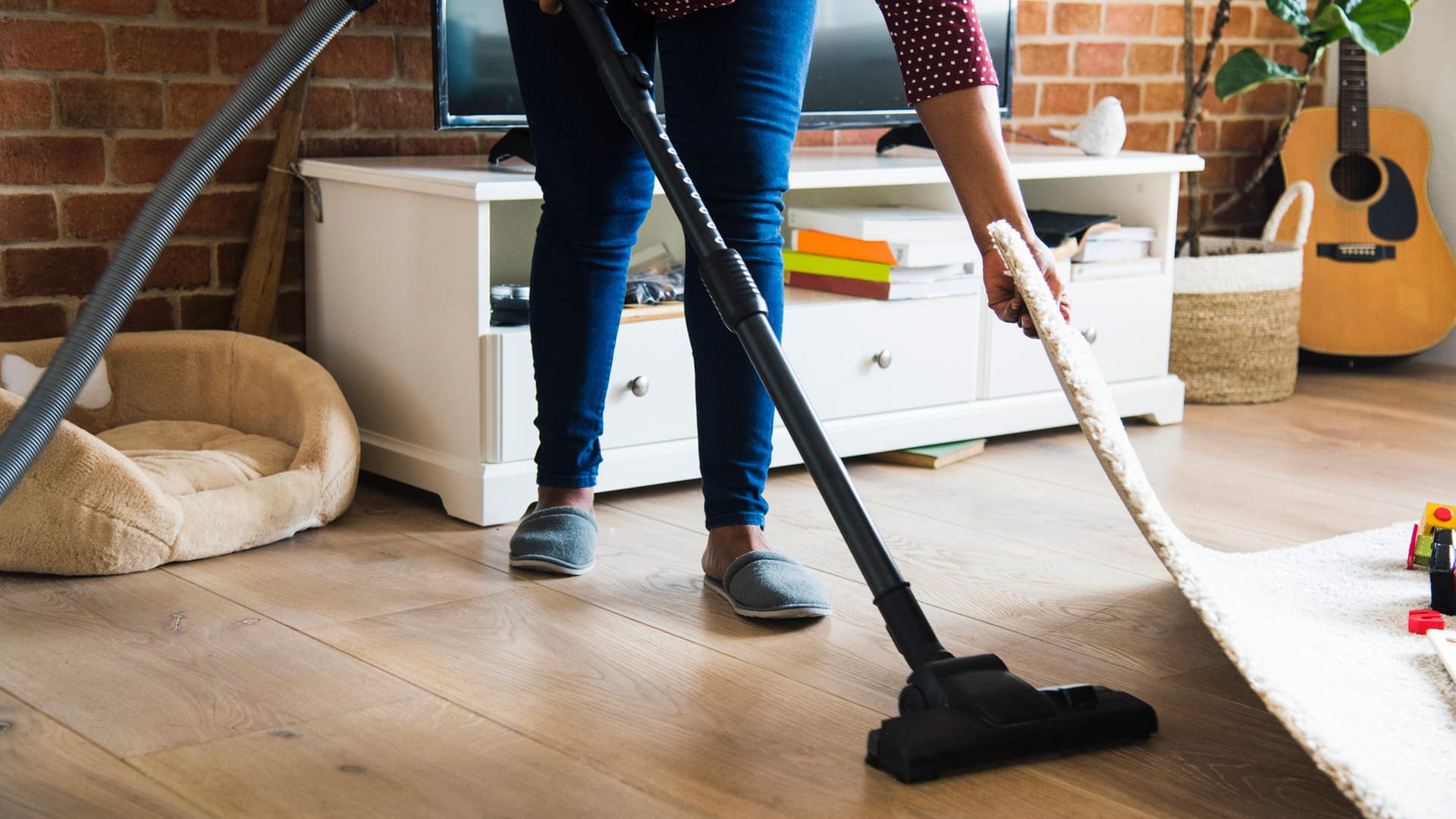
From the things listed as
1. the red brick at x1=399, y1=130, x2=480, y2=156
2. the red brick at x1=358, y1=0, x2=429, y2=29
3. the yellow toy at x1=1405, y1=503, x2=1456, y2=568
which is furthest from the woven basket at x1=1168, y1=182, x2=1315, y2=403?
the red brick at x1=358, y1=0, x2=429, y2=29

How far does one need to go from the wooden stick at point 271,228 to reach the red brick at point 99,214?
0.16 m

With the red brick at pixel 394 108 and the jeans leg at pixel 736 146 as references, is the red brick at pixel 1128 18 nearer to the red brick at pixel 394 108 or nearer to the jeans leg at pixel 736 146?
the red brick at pixel 394 108

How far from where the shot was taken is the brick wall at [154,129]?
1.95m

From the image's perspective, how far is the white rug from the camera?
948 millimetres

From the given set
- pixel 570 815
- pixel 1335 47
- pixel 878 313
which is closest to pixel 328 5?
pixel 570 815

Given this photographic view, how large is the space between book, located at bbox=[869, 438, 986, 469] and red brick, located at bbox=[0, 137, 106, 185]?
119 cm

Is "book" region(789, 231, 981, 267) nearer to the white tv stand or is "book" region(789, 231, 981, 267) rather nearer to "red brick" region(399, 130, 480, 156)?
the white tv stand

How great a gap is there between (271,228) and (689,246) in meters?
0.94

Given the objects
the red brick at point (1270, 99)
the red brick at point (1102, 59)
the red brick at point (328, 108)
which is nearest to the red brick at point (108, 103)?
the red brick at point (328, 108)

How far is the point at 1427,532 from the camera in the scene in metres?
1.57

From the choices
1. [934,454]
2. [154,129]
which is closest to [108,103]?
[154,129]

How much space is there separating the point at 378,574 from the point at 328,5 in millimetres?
605

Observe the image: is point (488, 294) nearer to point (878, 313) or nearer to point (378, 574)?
point (378, 574)

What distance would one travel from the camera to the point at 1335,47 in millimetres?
3494
